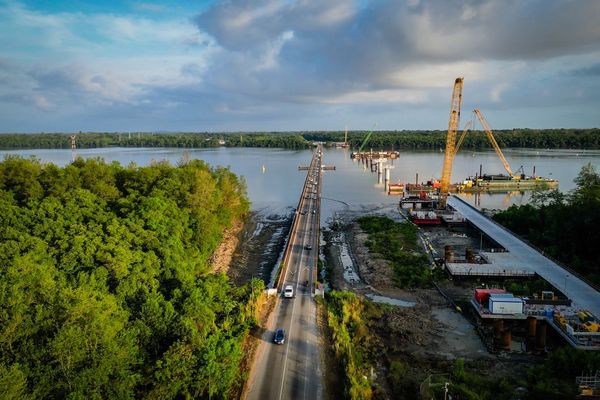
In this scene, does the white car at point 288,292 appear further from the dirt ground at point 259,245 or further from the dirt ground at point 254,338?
the dirt ground at point 259,245

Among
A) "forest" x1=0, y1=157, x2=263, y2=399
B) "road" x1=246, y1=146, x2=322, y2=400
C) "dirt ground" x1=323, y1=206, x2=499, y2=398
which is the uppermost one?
"forest" x1=0, y1=157, x2=263, y2=399

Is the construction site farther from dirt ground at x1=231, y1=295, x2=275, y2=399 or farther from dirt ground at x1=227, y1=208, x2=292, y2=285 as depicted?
dirt ground at x1=231, y1=295, x2=275, y2=399

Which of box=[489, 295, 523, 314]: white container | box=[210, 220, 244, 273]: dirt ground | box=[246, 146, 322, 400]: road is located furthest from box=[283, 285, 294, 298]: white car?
box=[489, 295, 523, 314]: white container

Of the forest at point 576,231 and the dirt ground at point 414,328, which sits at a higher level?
the forest at point 576,231

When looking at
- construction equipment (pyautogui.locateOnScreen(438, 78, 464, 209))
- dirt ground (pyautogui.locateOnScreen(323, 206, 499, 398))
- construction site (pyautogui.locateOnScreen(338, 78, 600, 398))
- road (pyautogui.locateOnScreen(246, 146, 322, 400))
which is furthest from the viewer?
construction equipment (pyautogui.locateOnScreen(438, 78, 464, 209))

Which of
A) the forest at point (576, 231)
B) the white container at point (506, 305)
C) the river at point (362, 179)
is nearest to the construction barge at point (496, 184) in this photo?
the river at point (362, 179)
